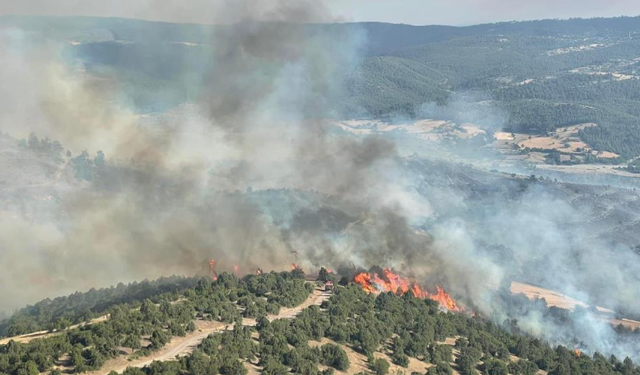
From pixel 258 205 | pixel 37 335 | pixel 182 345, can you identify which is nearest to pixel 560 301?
pixel 258 205

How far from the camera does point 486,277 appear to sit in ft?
257

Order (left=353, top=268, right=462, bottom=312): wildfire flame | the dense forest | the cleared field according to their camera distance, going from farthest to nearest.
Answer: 1. the cleared field
2. (left=353, top=268, right=462, bottom=312): wildfire flame
3. the dense forest

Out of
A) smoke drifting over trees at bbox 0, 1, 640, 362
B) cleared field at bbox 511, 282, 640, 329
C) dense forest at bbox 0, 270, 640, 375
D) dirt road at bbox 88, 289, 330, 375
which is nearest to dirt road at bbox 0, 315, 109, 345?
dense forest at bbox 0, 270, 640, 375

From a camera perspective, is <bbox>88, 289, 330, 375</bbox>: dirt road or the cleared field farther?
the cleared field

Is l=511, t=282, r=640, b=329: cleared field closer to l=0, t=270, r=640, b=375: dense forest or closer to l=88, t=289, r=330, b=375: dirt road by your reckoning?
l=0, t=270, r=640, b=375: dense forest

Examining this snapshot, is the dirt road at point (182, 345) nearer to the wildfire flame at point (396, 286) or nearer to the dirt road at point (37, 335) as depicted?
the dirt road at point (37, 335)

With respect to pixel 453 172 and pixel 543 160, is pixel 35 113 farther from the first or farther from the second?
pixel 543 160

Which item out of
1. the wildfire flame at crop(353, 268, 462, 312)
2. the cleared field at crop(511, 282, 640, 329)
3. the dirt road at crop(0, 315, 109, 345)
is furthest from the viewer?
the cleared field at crop(511, 282, 640, 329)

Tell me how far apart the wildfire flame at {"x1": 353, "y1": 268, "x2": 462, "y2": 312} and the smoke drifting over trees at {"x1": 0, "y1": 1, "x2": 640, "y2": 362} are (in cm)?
310

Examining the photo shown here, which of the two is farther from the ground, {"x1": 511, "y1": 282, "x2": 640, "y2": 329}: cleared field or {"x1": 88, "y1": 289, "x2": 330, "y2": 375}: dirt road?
{"x1": 88, "y1": 289, "x2": 330, "y2": 375}: dirt road

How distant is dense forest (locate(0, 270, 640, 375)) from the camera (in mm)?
40219

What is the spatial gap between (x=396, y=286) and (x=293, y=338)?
2289 cm

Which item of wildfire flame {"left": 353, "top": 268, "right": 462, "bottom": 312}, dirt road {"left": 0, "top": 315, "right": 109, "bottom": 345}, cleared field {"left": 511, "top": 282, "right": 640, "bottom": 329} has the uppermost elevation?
dirt road {"left": 0, "top": 315, "right": 109, "bottom": 345}

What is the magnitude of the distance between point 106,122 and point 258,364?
327ft
